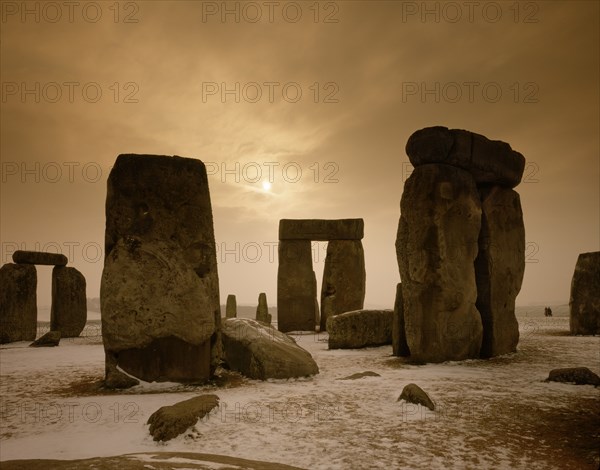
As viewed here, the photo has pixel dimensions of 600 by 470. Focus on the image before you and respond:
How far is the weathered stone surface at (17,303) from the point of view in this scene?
12094 mm

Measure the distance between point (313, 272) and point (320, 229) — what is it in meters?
1.37

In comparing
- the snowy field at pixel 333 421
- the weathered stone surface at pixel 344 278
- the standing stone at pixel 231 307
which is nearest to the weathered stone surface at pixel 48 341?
the snowy field at pixel 333 421

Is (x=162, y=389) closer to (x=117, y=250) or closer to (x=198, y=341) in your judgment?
(x=198, y=341)

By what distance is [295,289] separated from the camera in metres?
14.2

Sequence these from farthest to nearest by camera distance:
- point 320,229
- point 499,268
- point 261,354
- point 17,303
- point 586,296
→ point 320,229, point 17,303, point 586,296, point 499,268, point 261,354

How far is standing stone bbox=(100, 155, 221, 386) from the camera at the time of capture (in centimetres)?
543

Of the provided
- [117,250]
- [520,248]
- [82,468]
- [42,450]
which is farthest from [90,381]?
[520,248]

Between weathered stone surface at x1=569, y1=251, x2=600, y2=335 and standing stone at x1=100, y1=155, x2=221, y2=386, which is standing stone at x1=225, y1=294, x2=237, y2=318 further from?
standing stone at x1=100, y1=155, x2=221, y2=386

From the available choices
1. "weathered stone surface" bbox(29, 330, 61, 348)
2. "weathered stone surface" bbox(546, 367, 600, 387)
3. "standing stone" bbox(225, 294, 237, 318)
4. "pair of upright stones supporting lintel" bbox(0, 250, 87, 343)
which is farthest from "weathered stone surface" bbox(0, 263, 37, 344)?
"weathered stone surface" bbox(546, 367, 600, 387)

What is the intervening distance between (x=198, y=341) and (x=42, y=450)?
8.32 feet

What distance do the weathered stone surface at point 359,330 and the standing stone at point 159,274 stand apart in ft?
11.8

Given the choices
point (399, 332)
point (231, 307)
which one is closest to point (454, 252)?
point (399, 332)

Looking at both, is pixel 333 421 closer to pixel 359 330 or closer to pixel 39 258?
pixel 359 330

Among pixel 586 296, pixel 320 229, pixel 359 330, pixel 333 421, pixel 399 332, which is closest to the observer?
pixel 333 421
